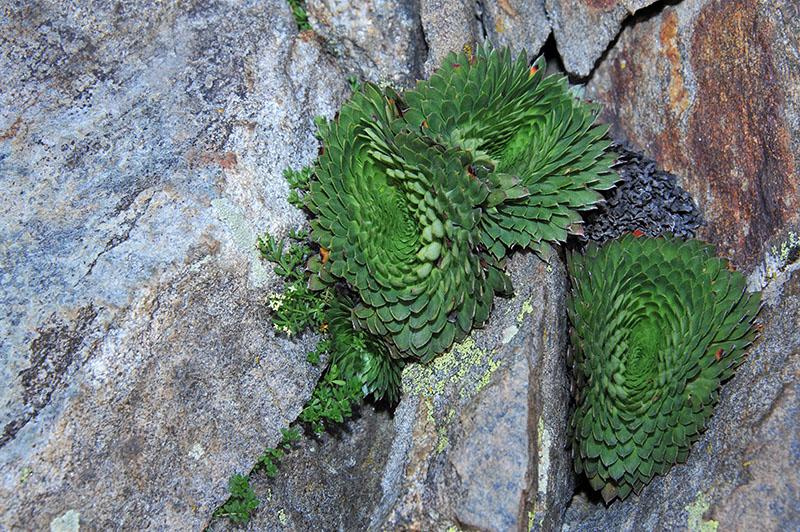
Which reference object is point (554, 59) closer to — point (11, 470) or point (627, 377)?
point (627, 377)

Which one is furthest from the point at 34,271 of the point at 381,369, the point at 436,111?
the point at 436,111

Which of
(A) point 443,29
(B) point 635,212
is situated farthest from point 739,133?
(A) point 443,29

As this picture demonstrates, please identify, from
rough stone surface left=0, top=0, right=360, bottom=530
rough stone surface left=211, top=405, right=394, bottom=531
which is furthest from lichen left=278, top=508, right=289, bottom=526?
rough stone surface left=0, top=0, right=360, bottom=530

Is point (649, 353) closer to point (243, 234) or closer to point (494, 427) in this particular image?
point (494, 427)

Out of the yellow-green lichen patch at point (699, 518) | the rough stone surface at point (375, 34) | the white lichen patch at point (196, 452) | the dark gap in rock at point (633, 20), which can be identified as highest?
the rough stone surface at point (375, 34)

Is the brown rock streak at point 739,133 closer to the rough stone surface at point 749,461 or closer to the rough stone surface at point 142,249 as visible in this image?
the rough stone surface at point 749,461

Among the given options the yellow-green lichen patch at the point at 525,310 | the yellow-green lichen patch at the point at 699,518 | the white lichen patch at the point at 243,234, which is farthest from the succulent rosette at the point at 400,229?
the yellow-green lichen patch at the point at 699,518
